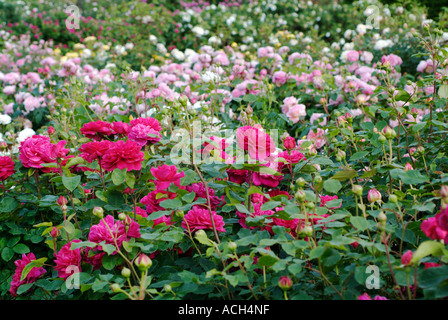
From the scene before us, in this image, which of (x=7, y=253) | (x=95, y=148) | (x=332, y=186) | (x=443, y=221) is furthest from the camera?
(x=7, y=253)

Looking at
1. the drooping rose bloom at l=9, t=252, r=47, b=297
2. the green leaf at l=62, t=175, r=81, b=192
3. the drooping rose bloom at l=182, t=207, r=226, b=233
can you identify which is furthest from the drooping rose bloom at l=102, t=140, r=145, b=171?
the drooping rose bloom at l=9, t=252, r=47, b=297

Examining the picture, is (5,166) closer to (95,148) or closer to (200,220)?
(95,148)

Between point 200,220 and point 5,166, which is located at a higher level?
point 5,166

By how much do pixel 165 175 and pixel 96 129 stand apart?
1.19 feet

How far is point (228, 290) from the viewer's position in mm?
1008

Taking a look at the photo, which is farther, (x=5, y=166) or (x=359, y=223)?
(x=5, y=166)

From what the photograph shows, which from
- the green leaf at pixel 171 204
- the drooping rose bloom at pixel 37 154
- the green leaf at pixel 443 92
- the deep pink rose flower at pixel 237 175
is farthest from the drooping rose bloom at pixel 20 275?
the green leaf at pixel 443 92

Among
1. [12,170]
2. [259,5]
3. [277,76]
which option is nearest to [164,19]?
[259,5]

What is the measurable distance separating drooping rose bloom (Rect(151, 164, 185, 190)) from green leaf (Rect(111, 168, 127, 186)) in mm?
77

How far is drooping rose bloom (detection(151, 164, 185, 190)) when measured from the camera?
4.00 feet

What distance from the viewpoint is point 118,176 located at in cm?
120

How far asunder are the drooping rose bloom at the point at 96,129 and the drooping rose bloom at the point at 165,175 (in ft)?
1.04

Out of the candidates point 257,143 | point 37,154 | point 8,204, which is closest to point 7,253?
point 8,204

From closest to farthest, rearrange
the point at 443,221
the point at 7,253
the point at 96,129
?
the point at 443,221 → the point at 96,129 → the point at 7,253
